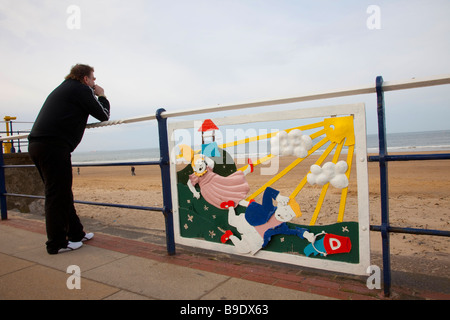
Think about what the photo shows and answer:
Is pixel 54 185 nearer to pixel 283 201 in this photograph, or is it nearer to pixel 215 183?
pixel 215 183

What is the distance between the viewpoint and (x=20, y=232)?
4.39 meters

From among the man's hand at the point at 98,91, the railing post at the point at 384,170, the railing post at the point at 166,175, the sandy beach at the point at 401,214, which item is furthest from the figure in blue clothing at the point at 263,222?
the man's hand at the point at 98,91

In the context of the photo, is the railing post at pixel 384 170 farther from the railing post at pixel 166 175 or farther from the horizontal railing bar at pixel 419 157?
the railing post at pixel 166 175

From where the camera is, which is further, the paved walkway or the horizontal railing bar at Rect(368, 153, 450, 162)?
the paved walkway

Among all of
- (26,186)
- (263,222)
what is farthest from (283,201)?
(26,186)

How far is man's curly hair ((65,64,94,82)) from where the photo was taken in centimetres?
351

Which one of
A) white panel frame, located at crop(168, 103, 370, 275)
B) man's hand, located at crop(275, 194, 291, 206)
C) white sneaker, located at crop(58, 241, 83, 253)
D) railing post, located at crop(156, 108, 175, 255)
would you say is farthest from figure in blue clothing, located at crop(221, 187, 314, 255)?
white sneaker, located at crop(58, 241, 83, 253)

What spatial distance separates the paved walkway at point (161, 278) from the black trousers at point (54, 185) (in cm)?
21

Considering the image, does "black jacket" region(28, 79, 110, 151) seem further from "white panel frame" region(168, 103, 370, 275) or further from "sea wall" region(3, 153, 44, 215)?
"sea wall" region(3, 153, 44, 215)

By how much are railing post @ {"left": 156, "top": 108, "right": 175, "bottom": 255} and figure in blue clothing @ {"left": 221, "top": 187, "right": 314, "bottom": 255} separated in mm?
626

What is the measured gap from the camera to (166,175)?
3.19 metres

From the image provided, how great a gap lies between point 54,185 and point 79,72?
1.23 meters
